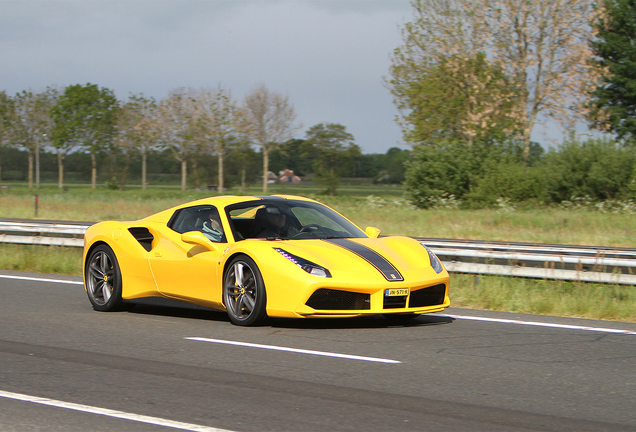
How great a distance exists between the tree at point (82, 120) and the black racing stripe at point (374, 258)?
7044 centimetres

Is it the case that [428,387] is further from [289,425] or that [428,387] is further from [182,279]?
[182,279]

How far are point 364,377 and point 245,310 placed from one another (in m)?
2.28

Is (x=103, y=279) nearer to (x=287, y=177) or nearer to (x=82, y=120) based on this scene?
(x=82, y=120)

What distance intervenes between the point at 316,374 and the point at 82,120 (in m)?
74.1

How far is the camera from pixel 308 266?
686cm

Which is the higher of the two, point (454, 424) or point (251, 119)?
point (251, 119)

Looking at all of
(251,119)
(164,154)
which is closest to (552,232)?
(251,119)

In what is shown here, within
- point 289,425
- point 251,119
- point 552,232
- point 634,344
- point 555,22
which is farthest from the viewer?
point 251,119

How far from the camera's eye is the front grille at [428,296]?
7008mm

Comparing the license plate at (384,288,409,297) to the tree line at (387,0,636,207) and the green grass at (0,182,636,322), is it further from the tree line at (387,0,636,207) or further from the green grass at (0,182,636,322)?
the tree line at (387,0,636,207)

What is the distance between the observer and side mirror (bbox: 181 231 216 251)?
295 inches

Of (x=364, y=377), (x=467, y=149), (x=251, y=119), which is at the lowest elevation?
(x=364, y=377)

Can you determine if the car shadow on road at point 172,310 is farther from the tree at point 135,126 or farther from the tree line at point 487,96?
the tree at point 135,126

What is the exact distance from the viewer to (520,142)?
40.2 meters
